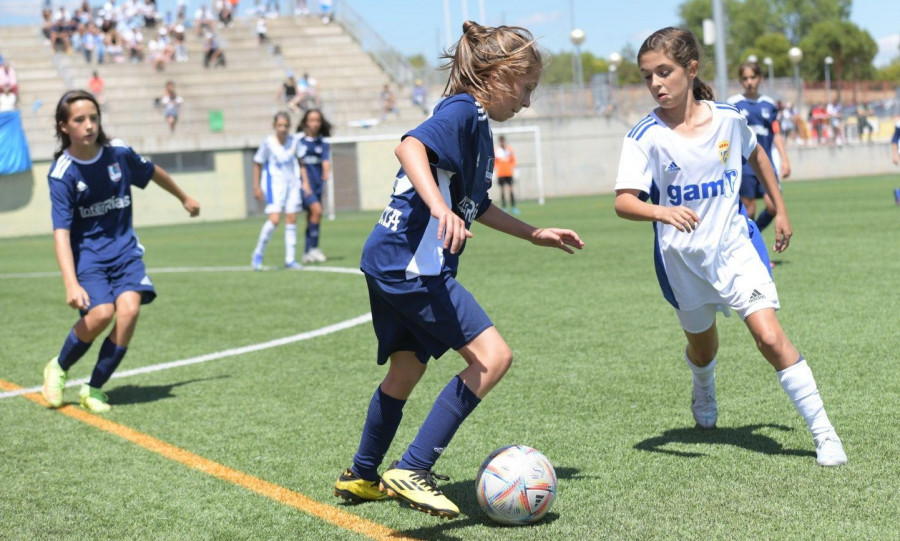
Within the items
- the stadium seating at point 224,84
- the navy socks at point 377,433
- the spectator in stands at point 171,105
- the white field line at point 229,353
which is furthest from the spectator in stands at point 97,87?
the navy socks at point 377,433

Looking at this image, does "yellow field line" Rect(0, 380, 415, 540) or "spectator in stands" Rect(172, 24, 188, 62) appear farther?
"spectator in stands" Rect(172, 24, 188, 62)

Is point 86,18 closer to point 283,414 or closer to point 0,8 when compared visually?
point 0,8

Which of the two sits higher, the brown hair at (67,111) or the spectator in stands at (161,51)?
the spectator in stands at (161,51)

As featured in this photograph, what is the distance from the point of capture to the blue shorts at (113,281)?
6.36m

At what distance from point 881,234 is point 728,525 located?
11340mm

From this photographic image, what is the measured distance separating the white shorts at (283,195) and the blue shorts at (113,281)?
8.68m

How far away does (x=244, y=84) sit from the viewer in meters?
38.1

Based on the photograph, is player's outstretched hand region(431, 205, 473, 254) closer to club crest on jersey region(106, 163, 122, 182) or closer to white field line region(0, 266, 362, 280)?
club crest on jersey region(106, 163, 122, 182)

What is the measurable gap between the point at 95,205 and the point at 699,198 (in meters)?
3.74

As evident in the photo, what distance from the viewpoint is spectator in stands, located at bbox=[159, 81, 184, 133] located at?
33812mm

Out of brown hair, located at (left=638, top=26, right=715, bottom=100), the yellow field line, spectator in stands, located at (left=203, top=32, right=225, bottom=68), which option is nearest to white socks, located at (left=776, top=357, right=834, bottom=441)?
brown hair, located at (left=638, top=26, right=715, bottom=100)

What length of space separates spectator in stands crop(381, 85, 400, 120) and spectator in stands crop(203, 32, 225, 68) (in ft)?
22.3

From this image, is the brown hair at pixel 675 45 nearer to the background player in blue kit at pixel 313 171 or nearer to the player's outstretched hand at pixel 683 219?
the player's outstretched hand at pixel 683 219

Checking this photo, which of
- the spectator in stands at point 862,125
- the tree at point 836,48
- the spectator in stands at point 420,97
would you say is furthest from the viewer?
the tree at point 836,48
